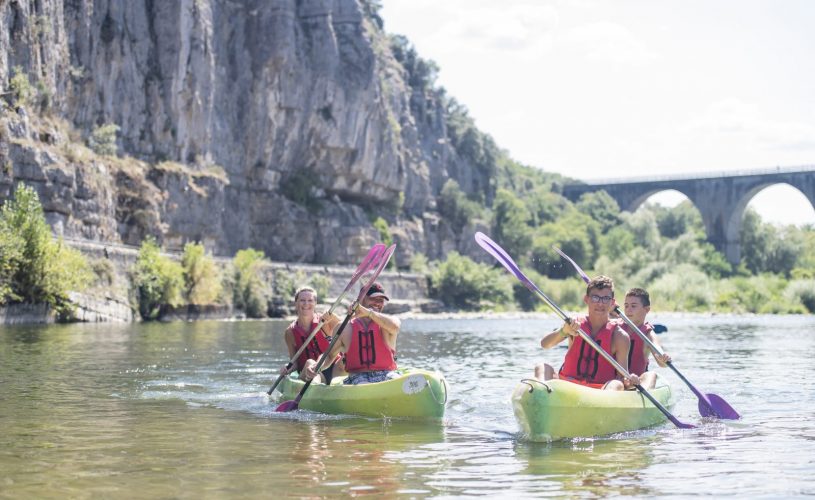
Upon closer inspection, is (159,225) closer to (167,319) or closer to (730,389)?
(167,319)

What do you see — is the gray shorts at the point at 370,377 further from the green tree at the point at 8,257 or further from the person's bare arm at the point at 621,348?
the green tree at the point at 8,257

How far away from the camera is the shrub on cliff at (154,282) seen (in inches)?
2115

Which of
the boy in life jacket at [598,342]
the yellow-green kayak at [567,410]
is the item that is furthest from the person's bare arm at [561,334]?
the yellow-green kayak at [567,410]

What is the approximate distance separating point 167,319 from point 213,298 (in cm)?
447

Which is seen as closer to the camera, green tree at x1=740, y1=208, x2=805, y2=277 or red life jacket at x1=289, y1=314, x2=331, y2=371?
red life jacket at x1=289, y1=314, x2=331, y2=371

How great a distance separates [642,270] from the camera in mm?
105500

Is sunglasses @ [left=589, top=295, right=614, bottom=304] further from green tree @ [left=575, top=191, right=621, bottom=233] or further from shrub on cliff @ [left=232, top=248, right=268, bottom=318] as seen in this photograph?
green tree @ [left=575, top=191, right=621, bottom=233]

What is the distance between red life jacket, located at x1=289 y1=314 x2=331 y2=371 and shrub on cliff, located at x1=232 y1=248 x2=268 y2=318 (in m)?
47.5

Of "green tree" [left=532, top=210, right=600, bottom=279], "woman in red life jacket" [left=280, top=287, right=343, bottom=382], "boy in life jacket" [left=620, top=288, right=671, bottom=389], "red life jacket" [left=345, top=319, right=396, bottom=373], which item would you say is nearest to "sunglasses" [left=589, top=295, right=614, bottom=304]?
"boy in life jacket" [left=620, top=288, right=671, bottom=389]

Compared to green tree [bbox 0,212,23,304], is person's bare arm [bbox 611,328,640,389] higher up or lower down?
lower down

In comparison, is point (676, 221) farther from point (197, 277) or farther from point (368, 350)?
point (368, 350)

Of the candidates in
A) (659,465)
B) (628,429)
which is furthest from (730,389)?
(659,465)

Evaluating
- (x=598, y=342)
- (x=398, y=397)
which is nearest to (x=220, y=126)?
(x=398, y=397)

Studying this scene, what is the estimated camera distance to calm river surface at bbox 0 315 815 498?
31.9 feet
